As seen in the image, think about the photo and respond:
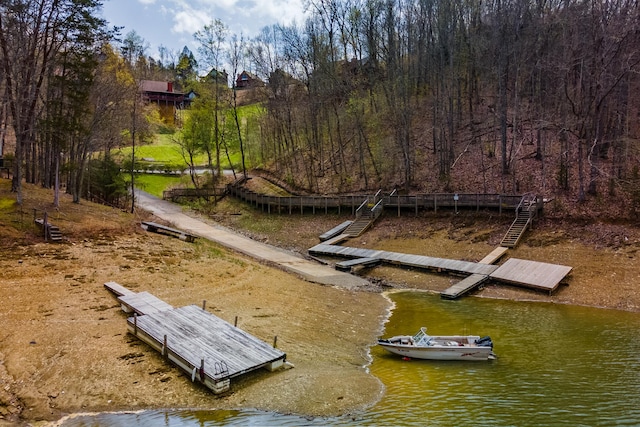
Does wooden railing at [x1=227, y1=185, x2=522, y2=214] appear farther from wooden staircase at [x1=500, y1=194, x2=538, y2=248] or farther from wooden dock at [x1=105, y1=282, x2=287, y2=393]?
wooden dock at [x1=105, y1=282, x2=287, y2=393]

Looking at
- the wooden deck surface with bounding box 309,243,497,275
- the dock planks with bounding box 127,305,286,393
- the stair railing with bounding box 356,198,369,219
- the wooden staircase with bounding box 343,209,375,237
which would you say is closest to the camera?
the dock planks with bounding box 127,305,286,393

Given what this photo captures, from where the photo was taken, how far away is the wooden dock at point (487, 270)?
1897 centimetres

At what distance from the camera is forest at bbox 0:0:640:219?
78.8 ft

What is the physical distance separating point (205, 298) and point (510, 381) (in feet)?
35.8

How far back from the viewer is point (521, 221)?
24.5 meters

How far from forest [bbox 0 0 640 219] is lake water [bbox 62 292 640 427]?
11791 millimetres

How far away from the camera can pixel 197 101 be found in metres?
49.4

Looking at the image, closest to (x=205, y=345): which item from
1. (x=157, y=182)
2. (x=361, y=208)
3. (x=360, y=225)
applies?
(x=360, y=225)

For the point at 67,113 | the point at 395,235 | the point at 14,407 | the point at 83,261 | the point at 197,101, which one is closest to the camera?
the point at 14,407

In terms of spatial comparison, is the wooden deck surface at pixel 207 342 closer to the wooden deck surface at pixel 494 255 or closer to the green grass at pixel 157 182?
the wooden deck surface at pixel 494 255

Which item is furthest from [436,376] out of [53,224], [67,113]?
[67,113]

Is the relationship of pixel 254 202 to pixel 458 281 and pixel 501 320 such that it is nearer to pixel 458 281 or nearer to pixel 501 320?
pixel 458 281

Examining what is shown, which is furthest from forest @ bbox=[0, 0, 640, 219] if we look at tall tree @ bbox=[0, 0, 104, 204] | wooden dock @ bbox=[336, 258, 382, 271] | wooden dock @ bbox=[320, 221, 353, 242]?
wooden dock @ bbox=[336, 258, 382, 271]

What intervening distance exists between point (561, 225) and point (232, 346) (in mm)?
20512
